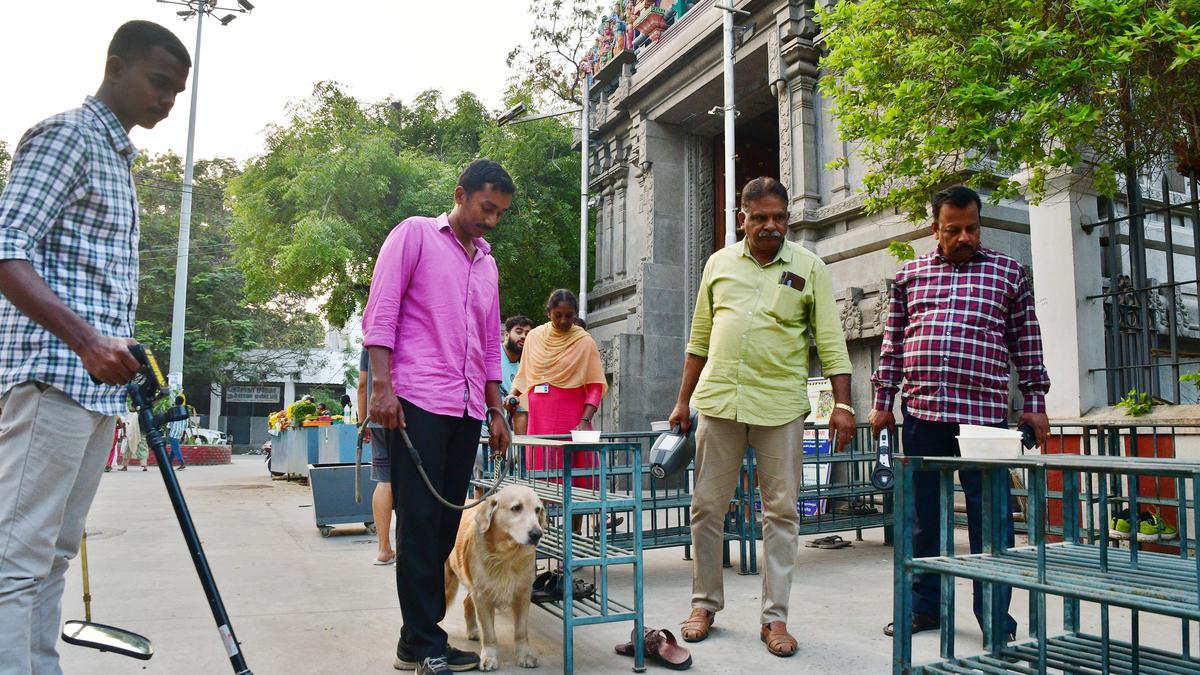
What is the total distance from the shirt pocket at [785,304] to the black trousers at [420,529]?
176 centimetres

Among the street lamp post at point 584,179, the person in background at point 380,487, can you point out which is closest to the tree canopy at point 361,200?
the street lamp post at point 584,179

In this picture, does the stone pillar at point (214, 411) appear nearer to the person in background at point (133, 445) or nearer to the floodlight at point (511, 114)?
the person in background at point (133, 445)

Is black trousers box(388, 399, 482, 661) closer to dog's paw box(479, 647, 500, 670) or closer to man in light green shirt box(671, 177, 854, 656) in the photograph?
dog's paw box(479, 647, 500, 670)

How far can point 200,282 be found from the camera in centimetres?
3872

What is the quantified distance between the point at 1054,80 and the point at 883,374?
8.67 ft

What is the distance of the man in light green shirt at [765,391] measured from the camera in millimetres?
4145

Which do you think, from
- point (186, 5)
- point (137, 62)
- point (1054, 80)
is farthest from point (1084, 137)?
point (186, 5)

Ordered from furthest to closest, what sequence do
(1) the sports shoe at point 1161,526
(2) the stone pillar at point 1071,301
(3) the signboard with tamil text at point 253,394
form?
(3) the signboard with tamil text at point 253,394 < (2) the stone pillar at point 1071,301 < (1) the sports shoe at point 1161,526

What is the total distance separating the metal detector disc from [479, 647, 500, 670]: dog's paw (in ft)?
4.62

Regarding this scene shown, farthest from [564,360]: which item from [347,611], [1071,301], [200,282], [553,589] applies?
[200,282]

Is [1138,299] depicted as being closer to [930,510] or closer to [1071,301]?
[1071,301]

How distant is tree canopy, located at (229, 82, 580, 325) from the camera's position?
19531mm

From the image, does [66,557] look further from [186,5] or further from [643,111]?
[186,5]

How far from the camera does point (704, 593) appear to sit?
169 inches
